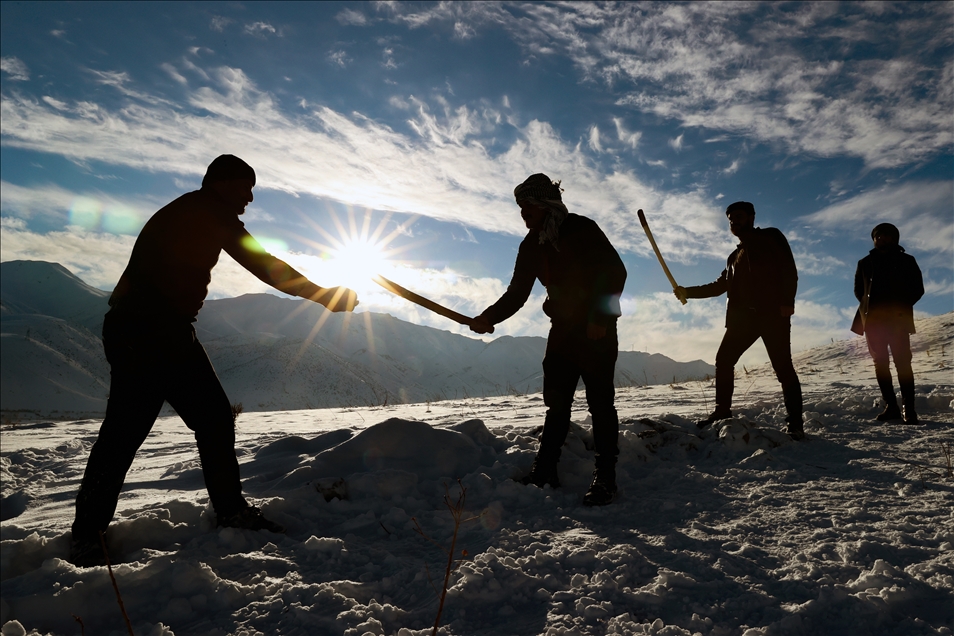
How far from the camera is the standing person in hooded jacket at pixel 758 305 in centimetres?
440

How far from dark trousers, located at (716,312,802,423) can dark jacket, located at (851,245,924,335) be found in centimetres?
137

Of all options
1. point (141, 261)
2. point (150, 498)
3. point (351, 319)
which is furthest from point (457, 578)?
point (351, 319)

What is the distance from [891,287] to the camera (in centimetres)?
502

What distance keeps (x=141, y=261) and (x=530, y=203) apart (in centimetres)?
225

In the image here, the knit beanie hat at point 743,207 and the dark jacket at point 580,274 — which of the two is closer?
the dark jacket at point 580,274

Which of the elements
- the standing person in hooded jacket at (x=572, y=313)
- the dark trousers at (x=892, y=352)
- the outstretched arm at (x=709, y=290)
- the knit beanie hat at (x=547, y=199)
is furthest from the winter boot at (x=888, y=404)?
the knit beanie hat at (x=547, y=199)

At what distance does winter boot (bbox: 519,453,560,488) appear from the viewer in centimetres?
326

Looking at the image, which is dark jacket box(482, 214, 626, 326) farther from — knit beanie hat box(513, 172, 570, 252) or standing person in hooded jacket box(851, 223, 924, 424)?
standing person in hooded jacket box(851, 223, 924, 424)

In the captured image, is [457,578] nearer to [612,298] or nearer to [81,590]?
[81,590]

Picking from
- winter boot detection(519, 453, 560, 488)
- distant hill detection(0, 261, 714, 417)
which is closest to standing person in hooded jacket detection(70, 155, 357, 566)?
winter boot detection(519, 453, 560, 488)

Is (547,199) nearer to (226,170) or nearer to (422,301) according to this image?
(422,301)

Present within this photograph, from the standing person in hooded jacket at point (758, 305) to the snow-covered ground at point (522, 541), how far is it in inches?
21.6

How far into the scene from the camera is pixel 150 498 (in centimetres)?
327

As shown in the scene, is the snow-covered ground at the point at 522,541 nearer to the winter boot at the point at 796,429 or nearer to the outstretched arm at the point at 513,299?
the winter boot at the point at 796,429
